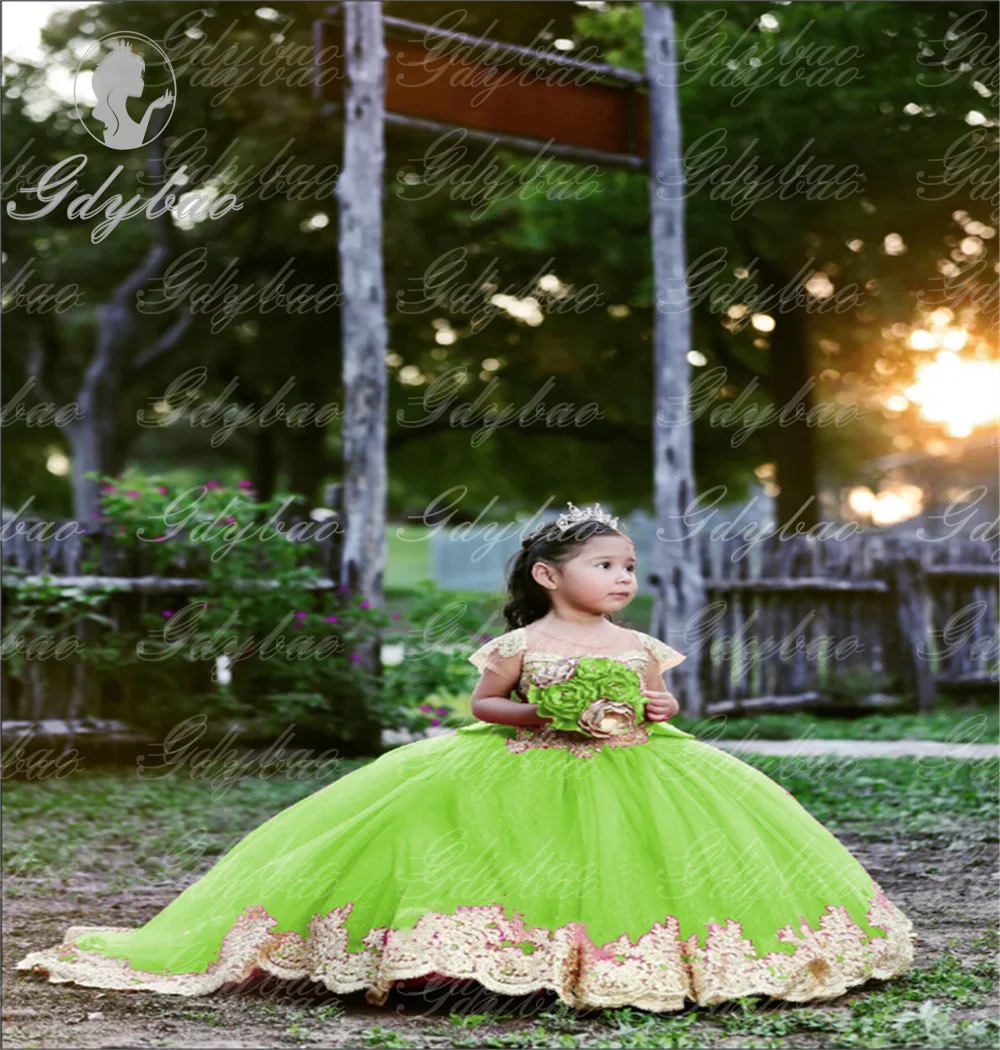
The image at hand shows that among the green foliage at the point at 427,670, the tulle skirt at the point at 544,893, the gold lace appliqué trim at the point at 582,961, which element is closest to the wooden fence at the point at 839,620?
the green foliage at the point at 427,670

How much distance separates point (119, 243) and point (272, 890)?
58.4 feet

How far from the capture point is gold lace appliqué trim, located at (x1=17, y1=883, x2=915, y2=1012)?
3801 mm

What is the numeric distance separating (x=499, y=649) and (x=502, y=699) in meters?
0.15

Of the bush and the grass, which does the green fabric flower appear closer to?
the bush

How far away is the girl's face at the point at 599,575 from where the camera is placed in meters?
4.36

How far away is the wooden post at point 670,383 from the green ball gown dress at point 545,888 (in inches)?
282

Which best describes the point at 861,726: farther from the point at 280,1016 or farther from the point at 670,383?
the point at 280,1016

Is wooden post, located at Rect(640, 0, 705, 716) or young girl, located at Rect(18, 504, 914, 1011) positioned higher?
wooden post, located at Rect(640, 0, 705, 716)

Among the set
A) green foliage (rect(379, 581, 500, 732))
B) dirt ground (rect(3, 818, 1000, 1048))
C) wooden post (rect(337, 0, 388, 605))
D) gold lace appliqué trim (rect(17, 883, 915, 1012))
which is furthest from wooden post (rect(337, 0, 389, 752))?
gold lace appliqué trim (rect(17, 883, 915, 1012))

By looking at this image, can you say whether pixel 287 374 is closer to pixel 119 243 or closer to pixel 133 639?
pixel 119 243

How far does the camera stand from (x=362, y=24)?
10367mm

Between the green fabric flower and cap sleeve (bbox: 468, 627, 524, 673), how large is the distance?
15 cm

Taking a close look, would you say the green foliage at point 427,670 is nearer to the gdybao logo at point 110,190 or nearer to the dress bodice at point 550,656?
the dress bodice at point 550,656

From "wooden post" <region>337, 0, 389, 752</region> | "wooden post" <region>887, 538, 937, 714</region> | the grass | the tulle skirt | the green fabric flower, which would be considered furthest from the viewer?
"wooden post" <region>887, 538, 937, 714</region>
